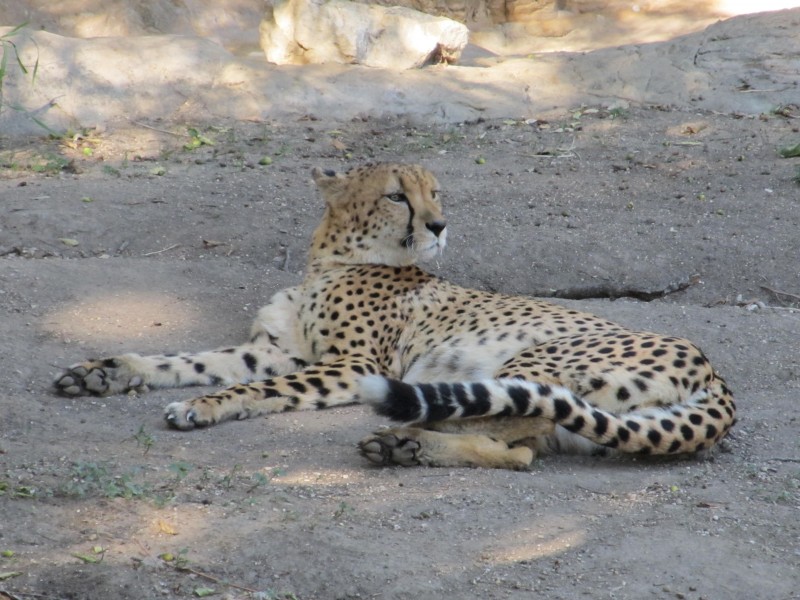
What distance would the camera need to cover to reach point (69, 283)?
4809 millimetres

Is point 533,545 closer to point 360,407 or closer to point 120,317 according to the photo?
point 360,407

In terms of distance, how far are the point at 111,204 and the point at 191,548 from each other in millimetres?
3760

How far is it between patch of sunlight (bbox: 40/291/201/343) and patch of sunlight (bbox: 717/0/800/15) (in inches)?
349

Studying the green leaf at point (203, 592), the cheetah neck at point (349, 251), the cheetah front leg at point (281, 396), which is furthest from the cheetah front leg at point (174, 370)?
the green leaf at point (203, 592)

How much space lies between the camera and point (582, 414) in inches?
135

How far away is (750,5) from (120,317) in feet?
30.8

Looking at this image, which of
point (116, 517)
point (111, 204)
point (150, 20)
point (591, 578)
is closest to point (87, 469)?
point (116, 517)

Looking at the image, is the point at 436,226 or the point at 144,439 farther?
the point at 436,226

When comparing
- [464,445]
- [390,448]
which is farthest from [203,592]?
[464,445]

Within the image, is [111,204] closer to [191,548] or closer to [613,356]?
[613,356]

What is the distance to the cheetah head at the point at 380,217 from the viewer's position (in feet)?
15.4

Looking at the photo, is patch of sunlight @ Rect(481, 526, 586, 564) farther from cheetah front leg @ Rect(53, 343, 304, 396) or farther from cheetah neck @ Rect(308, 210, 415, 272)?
cheetah neck @ Rect(308, 210, 415, 272)

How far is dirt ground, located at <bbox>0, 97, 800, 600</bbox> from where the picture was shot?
2559 millimetres

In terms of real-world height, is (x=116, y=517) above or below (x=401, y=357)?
above
